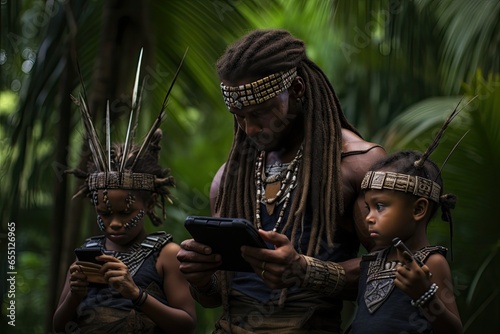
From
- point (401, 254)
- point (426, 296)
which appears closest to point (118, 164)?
point (401, 254)

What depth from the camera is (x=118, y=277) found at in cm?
503

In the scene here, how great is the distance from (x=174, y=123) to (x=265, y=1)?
4.86 ft

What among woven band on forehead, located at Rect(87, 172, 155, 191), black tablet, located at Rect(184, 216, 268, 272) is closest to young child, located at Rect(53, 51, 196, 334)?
woven band on forehead, located at Rect(87, 172, 155, 191)

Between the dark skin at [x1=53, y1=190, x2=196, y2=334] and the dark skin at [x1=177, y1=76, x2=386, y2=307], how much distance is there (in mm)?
434

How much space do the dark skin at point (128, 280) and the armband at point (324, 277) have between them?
107 cm

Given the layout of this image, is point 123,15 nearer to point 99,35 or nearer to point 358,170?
point 99,35

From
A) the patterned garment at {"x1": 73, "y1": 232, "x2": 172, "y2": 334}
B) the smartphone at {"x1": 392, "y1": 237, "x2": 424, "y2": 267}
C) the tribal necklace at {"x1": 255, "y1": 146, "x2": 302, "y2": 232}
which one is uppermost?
the tribal necklace at {"x1": 255, "y1": 146, "x2": 302, "y2": 232}

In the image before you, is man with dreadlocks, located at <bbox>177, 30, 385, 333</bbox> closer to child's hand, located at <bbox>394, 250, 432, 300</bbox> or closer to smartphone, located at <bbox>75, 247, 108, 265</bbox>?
child's hand, located at <bbox>394, 250, 432, 300</bbox>

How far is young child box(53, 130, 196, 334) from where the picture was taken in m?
5.15

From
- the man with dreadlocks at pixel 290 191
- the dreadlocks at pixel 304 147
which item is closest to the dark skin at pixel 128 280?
the man with dreadlocks at pixel 290 191

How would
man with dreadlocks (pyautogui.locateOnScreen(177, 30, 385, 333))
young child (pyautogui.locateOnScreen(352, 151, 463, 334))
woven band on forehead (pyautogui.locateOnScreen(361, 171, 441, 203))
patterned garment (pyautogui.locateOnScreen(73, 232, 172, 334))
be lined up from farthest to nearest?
1. patterned garment (pyautogui.locateOnScreen(73, 232, 172, 334))
2. man with dreadlocks (pyautogui.locateOnScreen(177, 30, 385, 333))
3. woven band on forehead (pyautogui.locateOnScreen(361, 171, 441, 203))
4. young child (pyautogui.locateOnScreen(352, 151, 463, 334))

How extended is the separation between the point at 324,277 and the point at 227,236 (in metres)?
0.46

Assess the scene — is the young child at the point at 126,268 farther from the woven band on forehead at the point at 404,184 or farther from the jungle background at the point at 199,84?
the woven band on forehead at the point at 404,184

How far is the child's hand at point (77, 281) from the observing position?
5.18 metres
